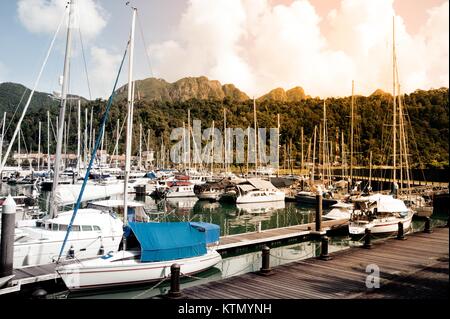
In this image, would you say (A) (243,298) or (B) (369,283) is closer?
(A) (243,298)

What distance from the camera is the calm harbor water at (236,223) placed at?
15.3 metres

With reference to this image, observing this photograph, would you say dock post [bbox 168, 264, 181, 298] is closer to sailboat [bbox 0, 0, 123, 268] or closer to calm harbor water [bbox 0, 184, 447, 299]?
calm harbor water [bbox 0, 184, 447, 299]

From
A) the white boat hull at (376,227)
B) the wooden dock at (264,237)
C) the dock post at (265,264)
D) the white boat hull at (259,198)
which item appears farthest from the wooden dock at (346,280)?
the white boat hull at (259,198)

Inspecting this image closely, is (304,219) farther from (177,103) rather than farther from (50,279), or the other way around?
(177,103)

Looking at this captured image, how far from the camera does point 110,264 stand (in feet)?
46.6

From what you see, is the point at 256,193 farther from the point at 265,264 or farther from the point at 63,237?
the point at 265,264

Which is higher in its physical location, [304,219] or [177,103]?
[177,103]

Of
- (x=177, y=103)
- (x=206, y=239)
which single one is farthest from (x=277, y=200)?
(x=177, y=103)

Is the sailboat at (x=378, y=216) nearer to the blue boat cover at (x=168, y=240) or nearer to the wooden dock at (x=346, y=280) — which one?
the wooden dock at (x=346, y=280)

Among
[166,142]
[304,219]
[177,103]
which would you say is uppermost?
[177,103]

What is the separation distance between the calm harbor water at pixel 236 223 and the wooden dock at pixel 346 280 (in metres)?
1.84

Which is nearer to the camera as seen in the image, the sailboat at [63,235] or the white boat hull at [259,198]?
the sailboat at [63,235]

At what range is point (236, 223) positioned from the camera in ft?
112
